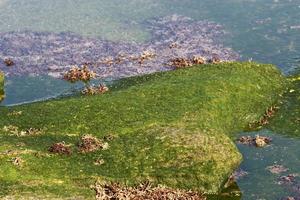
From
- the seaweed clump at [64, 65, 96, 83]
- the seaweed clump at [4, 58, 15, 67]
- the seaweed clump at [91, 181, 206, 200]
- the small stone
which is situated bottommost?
the seaweed clump at [4, 58, 15, 67]

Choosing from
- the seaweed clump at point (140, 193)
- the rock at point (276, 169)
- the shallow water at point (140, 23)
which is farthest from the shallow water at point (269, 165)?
the seaweed clump at point (140, 193)

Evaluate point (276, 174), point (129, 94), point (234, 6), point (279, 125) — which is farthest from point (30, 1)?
point (276, 174)

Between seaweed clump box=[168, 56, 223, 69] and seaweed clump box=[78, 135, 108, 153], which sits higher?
seaweed clump box=[78, 135, 108, 153]

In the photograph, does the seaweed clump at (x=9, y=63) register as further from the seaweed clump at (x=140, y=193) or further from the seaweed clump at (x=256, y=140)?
the seaweed clump at (x=140, y=193)

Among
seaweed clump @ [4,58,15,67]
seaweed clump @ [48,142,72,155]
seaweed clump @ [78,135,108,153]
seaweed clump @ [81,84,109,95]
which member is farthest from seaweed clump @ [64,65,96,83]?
seaweed clump @ [48,142,72,155]

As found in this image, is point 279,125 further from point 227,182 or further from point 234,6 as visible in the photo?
point 234,6

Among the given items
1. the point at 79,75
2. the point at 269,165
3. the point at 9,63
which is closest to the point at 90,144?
the point at 269,165

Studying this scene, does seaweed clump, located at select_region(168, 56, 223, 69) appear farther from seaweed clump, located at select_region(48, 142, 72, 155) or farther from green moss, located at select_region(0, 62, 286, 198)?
seaweed clump, located at select_region(48, 142, 72, 155)

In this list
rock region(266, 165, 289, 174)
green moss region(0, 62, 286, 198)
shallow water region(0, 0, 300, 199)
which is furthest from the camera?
shallow water region(0, 0, 300, 199)
